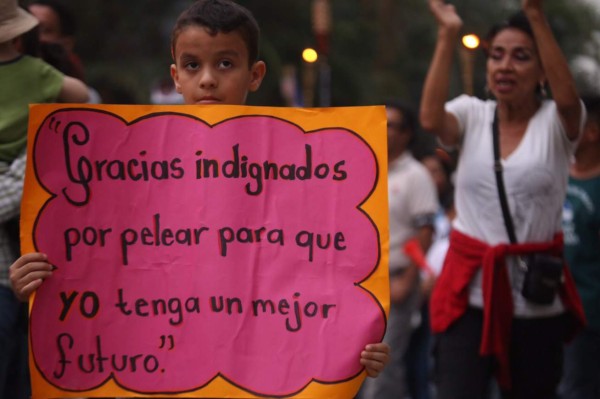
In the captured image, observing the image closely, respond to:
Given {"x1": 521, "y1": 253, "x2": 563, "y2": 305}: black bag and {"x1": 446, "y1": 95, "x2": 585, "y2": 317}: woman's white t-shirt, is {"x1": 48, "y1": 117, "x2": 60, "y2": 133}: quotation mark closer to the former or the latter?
{"x1": 446, "y1": 95, "x2": 585, "y2": 317}: woman's white t-shirt

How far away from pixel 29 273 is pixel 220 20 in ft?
3.33

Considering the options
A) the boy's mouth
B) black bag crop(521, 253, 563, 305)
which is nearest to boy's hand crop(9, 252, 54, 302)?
the boy's mouth

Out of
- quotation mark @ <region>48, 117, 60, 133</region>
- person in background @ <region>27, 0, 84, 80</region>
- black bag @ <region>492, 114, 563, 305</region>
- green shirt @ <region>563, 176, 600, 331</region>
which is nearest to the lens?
quotation mark @ <region>48, 117, 60, 133</region>

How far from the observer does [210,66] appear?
12.6ft

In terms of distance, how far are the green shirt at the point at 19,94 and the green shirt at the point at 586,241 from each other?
335 centimetres

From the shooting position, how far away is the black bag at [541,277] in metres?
5.06

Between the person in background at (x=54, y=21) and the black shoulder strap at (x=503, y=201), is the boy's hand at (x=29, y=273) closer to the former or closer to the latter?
the black shoulder strap at (x=503, y=201)

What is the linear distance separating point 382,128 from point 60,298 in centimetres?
107

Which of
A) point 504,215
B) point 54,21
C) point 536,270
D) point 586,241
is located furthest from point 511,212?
point 54,21

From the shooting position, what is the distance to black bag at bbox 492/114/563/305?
5.06 metres

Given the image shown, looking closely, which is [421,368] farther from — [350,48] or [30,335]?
[350,48]

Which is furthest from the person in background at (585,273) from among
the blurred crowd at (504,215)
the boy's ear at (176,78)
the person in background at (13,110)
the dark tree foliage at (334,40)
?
the dark tree foliage at (334,40)

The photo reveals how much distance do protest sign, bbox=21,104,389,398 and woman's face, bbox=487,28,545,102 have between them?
5.65 feet

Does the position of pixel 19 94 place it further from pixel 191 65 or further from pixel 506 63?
pixel 506 63
